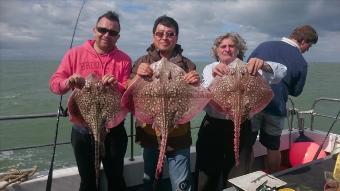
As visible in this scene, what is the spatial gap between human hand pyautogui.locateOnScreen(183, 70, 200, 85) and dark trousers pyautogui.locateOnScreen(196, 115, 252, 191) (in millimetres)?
882

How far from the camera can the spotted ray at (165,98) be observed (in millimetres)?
3773

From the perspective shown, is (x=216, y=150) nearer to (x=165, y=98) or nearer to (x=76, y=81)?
(x=165, y=98)

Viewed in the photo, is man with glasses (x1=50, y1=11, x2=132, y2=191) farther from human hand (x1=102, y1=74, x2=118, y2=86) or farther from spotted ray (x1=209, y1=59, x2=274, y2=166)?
spotted ray (x1=209, y1=59, x2=274, y2=166)

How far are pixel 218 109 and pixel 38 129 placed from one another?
22.1 meters

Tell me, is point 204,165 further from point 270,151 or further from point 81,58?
point 81,58

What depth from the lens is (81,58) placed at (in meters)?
4.02

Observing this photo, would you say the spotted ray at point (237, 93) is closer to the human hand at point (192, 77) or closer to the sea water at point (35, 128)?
the human hand at point (192, 77)

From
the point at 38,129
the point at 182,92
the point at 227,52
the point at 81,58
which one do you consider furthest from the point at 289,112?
the point at 38,129

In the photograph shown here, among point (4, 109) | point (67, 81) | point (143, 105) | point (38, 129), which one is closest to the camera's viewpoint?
point (67, 81)

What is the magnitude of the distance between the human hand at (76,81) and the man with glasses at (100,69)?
0.28m

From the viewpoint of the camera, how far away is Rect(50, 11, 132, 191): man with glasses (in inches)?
157

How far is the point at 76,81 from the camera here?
352cm

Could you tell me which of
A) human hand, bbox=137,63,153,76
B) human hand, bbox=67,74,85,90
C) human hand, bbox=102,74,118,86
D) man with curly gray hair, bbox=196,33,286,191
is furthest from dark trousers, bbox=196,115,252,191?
human hand, bbox=67,74,85,90

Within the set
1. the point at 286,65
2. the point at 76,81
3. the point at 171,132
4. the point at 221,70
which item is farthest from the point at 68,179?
the point at 286,65
